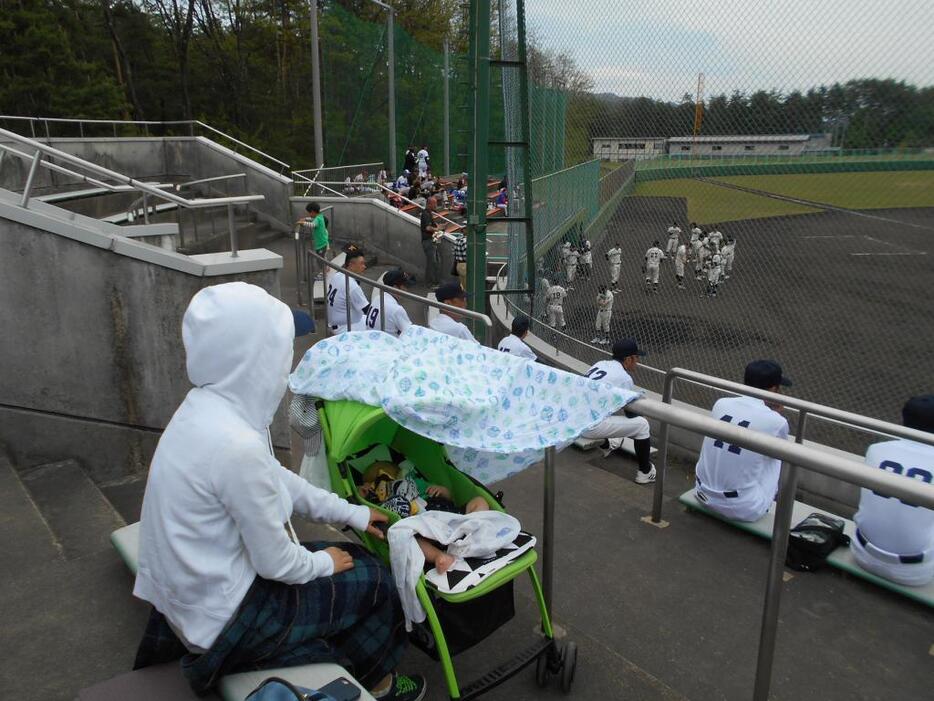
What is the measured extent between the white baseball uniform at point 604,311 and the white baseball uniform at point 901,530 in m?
4.45

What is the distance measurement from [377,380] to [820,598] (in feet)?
9.56

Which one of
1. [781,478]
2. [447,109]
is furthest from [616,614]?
[447,109]

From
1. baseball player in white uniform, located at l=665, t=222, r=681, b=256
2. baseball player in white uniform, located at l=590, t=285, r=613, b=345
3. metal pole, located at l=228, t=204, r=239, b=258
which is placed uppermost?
metal pole, located at l=228, t=204, r=239, b=258

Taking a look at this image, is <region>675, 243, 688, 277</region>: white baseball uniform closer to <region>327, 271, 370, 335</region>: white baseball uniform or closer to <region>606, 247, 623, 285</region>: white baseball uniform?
<region>606, 247, 623, 285</region>: white baseball uniform

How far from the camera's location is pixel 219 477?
2.06 m

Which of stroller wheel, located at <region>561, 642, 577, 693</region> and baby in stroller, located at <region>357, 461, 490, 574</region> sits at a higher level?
baby in stroller, located at <region>357, 461, 490, 574</region>

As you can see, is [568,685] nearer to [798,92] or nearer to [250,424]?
[250,424]

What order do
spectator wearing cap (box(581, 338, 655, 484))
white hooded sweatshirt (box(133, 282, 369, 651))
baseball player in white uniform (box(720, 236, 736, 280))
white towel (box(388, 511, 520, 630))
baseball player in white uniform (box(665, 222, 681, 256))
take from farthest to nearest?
baseball player in white uniform (box(665, 222, 681, 256)), baseball player in white uniform (box(720, 236, 736, 280)), spectator wearing cap (box(581, 338, 655, 484)), white towel (box(388, 511, 520, 630)), white hooded sweatshirt (box(133, 282, 369, 651))

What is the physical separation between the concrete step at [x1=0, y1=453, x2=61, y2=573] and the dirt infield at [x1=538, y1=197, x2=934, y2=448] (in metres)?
5.86

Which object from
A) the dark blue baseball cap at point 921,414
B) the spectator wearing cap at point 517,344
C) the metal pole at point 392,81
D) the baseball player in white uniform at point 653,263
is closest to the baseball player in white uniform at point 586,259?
the baseball player in white uniform at point 653,263

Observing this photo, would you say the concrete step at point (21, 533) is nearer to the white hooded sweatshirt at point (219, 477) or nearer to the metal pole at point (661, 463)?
the white hooded sweatshirt at point (219, 477)

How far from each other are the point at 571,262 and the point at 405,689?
23.6 ft

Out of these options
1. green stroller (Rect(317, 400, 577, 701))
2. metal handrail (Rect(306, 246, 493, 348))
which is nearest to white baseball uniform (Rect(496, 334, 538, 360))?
metal handrail (Rect(306, 246, 493, 348))

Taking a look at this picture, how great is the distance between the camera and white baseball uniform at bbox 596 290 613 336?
329 inches
